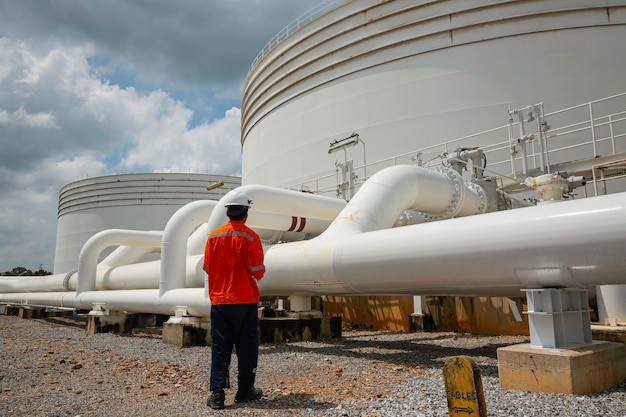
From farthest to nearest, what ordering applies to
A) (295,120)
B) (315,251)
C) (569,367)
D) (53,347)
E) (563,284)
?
(295,120)
(53,347)
(315,251)
(563,284)
(569,367)

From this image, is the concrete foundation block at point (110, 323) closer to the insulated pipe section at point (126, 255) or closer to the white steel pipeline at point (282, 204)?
the insulated pipe section at point (126, 255)

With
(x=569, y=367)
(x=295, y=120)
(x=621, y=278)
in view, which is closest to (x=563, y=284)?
(x=621, y=278)

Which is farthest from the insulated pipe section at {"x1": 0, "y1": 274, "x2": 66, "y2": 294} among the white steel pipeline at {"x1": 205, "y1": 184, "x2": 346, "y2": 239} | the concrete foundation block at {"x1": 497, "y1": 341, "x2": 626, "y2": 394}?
the concrete foundation block at {"x1": 497, "y1": 341, "x2": 626, "y2": 394}

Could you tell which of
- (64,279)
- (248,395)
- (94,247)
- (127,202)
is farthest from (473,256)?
(127,202)

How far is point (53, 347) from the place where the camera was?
7762 mm

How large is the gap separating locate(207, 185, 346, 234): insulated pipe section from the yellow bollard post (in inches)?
196

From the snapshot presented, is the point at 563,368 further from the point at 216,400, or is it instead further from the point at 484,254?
the point at 216,400

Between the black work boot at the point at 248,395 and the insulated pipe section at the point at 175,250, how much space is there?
461 cm

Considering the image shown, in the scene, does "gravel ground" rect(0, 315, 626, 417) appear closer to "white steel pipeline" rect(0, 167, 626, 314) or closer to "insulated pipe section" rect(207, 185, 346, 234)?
"white steel pipeline" rect(0, 167, 626, 314)

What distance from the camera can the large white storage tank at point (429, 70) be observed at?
11.2m

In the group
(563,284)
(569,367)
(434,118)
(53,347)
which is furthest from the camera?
(434,118)

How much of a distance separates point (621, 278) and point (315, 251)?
3197 mm

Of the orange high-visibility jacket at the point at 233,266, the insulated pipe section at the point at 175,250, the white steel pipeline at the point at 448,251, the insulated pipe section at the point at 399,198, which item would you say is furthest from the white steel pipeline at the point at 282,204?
the orange high-visibility jacket at the point at 233,266

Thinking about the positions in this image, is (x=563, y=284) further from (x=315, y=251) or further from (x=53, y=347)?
(x=53, y=347)
